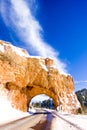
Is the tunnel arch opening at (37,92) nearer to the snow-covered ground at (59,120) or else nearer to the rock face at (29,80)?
the rock face at (29,80)

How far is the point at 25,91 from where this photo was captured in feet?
179

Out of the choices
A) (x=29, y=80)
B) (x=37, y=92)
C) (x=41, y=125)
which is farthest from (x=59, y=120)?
(x=37, y=92)

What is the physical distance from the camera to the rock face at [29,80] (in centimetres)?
4181

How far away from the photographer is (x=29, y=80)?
50.2m

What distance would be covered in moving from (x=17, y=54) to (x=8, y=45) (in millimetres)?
2574

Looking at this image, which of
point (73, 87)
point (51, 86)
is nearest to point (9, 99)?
A: point (51, 86)

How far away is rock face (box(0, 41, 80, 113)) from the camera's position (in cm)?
4181

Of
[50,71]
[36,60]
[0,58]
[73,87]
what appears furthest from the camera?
[73,87]

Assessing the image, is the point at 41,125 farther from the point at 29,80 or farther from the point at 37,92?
the point at 37,92

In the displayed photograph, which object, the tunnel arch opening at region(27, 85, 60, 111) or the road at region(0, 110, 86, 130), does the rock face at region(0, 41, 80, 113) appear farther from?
the road at region(0, 110, 86, 130)

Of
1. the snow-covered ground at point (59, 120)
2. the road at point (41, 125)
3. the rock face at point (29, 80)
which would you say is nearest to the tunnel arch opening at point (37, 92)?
the rock face at point (29, 80)

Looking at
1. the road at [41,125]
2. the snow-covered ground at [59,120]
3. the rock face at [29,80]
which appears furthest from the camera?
the rock face at [29,80]

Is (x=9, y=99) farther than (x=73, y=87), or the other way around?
(x=73, y=87)

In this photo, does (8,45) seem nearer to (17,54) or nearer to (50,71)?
(17,54)
